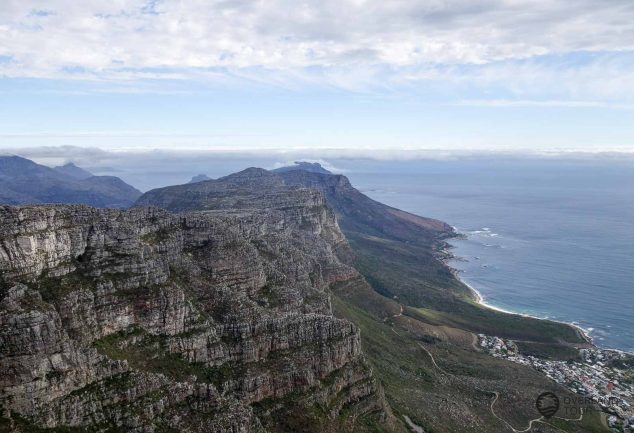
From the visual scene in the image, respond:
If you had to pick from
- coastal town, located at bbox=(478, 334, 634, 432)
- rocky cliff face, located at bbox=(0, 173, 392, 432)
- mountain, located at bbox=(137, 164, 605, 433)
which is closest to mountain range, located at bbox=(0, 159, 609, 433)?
rocky cliff face, located at bbox=(0, 173, 392, 432)

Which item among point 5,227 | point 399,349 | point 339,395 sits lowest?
point 399,349

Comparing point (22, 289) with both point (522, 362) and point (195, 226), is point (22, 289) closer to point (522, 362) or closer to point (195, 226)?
point (195, 226)

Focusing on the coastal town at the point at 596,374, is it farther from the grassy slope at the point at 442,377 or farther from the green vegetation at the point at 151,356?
the green vegetation at the point at 151,356

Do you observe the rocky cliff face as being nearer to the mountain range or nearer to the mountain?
the mountain range

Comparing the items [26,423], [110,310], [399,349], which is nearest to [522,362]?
[399,349]

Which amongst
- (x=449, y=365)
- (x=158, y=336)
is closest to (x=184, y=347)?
(x=158, y=336)
